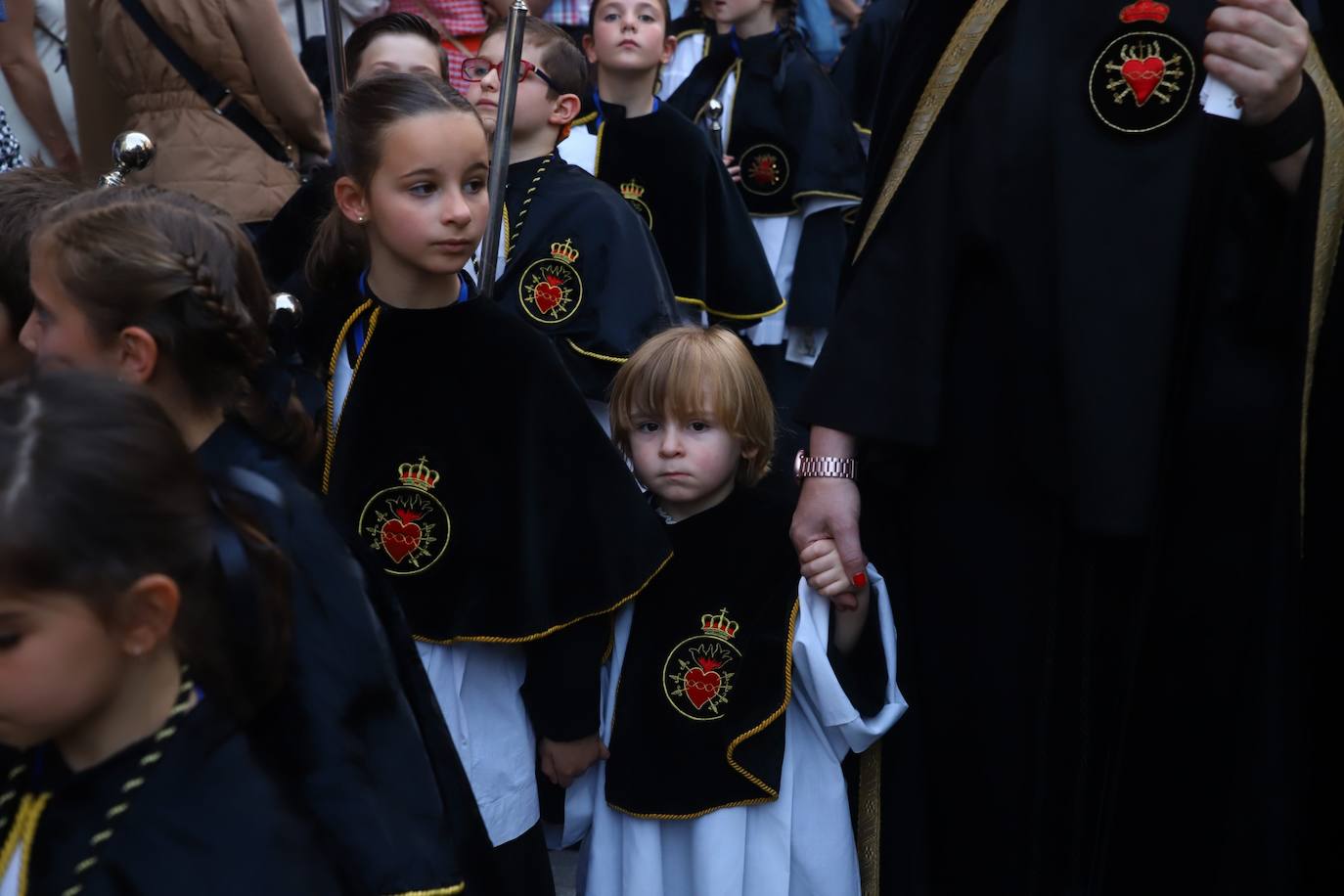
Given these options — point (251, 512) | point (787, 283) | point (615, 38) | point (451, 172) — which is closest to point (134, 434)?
point (251, 512)

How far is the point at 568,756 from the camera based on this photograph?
9.62ft

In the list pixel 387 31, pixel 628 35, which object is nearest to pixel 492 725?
pixel 387 31

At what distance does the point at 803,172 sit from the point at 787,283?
17.4 inches

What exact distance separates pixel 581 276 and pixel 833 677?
1.52 metres

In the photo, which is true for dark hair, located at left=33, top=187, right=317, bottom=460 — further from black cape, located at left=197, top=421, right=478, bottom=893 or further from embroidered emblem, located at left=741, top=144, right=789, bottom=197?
embroidered emblem, located at left=741, top=144, right=789, bottom=197

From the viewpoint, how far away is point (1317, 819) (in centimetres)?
267

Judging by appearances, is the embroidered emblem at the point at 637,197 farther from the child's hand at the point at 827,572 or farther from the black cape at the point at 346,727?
the black cape at the point at 346,727

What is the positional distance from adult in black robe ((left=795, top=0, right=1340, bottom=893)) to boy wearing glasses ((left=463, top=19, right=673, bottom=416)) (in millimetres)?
1258

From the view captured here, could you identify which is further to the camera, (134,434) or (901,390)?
(901,390)

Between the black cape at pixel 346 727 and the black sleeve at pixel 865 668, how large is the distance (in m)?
1.09

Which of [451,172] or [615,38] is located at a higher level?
[615,38]

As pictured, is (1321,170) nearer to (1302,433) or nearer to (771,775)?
(1302,433)

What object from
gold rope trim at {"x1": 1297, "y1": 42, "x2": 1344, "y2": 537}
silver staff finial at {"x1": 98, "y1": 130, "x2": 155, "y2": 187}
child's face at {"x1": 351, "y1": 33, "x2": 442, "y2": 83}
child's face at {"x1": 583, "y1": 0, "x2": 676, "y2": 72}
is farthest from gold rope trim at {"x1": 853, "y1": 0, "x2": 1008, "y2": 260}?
child's face at {"x1": 583, "y1": 0, "x2": 676, "y2": 72}

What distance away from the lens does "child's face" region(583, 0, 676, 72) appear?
5.09 metres
